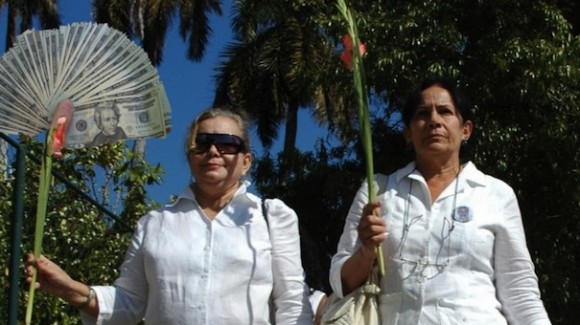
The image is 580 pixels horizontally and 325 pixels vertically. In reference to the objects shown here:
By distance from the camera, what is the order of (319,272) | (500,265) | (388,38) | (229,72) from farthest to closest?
(229,72), (319,272), (388,38), (500,265)

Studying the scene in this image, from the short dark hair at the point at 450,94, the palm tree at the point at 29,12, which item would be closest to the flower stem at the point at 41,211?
the short dark hair at the point at 450,94

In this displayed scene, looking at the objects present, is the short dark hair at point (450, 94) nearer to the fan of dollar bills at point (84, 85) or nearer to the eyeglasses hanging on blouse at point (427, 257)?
the eyeglasses hanging on blouse at point (427, 257)

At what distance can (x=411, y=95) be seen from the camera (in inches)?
151

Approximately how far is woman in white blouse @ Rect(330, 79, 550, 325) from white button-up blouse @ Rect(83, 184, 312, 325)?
236 millimetres

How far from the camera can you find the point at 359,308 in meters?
3.52

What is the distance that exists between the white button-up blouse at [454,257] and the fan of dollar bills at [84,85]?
3.35 ft

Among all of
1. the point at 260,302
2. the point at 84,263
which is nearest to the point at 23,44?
the point at 260,302

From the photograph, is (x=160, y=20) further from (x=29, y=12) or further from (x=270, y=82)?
(x=270, y=82)

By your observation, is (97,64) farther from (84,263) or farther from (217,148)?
(84,263)

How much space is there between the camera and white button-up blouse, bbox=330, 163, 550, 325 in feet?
11.5

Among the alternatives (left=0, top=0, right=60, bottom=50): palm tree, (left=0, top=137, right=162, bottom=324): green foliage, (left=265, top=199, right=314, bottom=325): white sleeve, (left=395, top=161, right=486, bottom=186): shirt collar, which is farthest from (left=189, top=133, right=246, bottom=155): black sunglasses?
(left=0, top=0, right=60, bottom=50): palm tree

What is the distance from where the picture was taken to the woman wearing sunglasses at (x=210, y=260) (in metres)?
3.74

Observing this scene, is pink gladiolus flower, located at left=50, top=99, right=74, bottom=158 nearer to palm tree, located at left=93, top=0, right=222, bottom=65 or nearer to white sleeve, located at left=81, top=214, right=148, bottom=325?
white sleeve, located at left=81, top=214, right=148, bottom=325

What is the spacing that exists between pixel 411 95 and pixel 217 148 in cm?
69
